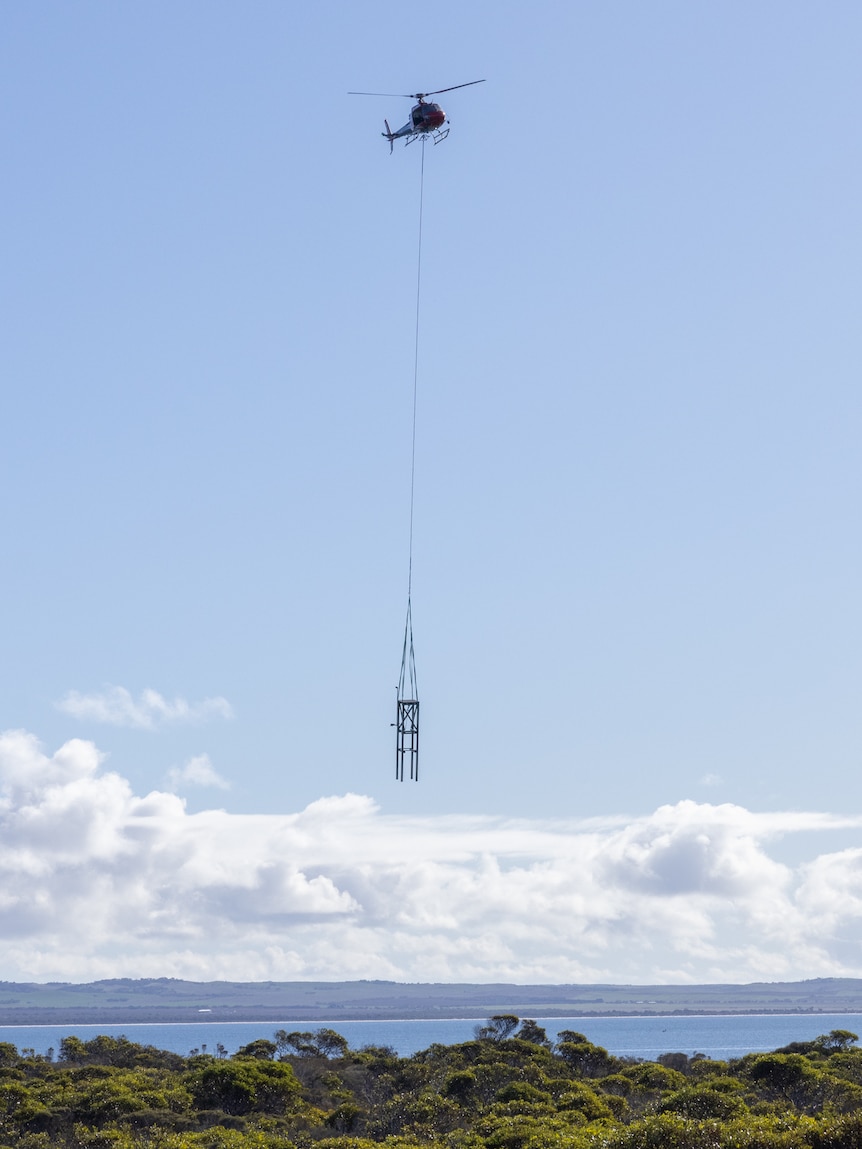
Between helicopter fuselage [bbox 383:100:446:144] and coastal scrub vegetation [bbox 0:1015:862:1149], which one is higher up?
helicopter fuselage [bbox 383:100:446:144]

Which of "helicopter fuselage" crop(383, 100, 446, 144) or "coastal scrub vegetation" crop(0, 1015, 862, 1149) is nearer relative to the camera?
"coastal scrub vegetation" crop(0, 1015, 862, 1149)

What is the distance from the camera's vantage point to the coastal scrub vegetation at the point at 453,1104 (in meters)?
32.9

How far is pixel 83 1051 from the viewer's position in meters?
84.4

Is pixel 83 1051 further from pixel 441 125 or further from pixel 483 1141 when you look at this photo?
pixel 441 125

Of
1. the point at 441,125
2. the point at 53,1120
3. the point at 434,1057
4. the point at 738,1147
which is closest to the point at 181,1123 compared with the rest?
the point at 53,1120

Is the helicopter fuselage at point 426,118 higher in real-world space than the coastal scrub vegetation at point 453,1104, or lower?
higher

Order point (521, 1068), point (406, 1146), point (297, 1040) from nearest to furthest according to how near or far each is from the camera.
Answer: point (406, 1146) → point (521, 1068) → point (297, 1040)

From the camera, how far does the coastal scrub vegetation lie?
32.9m

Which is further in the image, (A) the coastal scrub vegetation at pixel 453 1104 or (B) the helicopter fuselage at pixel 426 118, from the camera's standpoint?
(B) the helicopter fuselage at pixel 426 118

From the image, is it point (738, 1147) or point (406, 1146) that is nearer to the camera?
point (738, 1147)

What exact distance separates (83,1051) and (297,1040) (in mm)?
14372

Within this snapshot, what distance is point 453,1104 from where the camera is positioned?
49906 mm

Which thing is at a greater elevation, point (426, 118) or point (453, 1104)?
point (426, 118)

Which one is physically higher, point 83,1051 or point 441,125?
point 441,125
